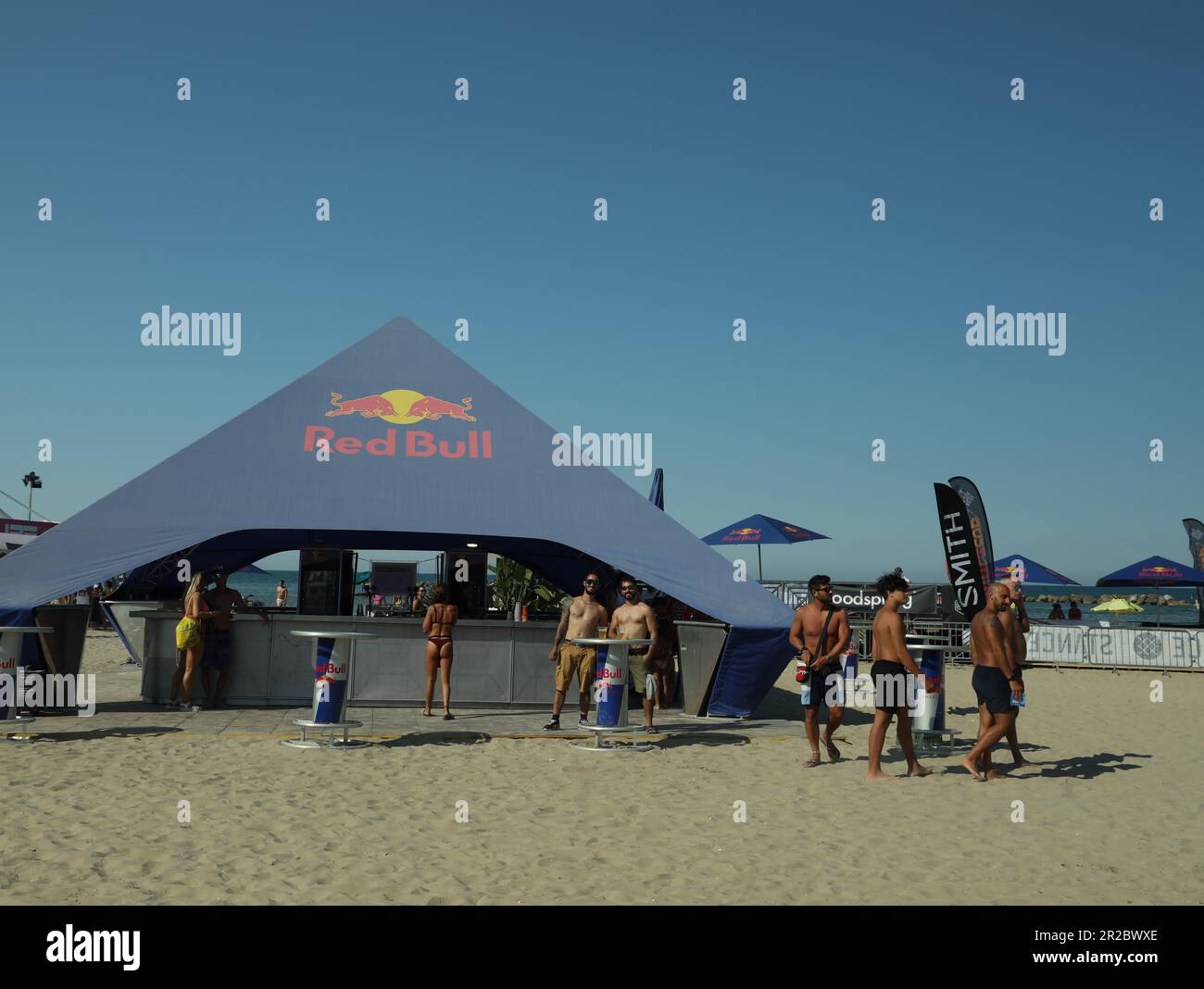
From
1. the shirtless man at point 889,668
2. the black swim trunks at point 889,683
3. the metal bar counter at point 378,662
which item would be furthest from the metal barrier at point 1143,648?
the black swim trunks at point 889,683

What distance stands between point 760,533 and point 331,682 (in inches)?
619

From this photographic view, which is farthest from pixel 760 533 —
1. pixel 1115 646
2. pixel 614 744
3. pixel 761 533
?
pixel 614 744

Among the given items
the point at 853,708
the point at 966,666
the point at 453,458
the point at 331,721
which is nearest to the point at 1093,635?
the point at 966,666

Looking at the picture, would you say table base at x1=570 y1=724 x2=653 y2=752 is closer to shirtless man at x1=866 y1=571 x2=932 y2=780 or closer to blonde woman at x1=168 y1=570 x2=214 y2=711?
shirtless man at x1=866 y1=571 x2=932 y2=780

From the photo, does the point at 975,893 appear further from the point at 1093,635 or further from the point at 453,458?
the point at 1093,635

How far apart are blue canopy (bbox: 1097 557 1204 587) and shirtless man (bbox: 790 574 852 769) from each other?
67.9 ft

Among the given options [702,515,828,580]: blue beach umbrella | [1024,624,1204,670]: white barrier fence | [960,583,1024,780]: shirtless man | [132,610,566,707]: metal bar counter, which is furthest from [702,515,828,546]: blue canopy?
[960,583,1024,780]: shirtless man

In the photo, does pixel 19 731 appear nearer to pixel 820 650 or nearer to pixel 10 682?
pixel 10 682

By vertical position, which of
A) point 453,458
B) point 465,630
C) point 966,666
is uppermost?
point 453,458

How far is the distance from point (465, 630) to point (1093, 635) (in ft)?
54.5

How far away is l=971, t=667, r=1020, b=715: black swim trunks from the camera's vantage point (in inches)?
364

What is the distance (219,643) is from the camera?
499 inches

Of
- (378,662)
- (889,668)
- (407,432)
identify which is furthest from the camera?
(407,432)

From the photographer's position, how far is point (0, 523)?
37594 millimetres
